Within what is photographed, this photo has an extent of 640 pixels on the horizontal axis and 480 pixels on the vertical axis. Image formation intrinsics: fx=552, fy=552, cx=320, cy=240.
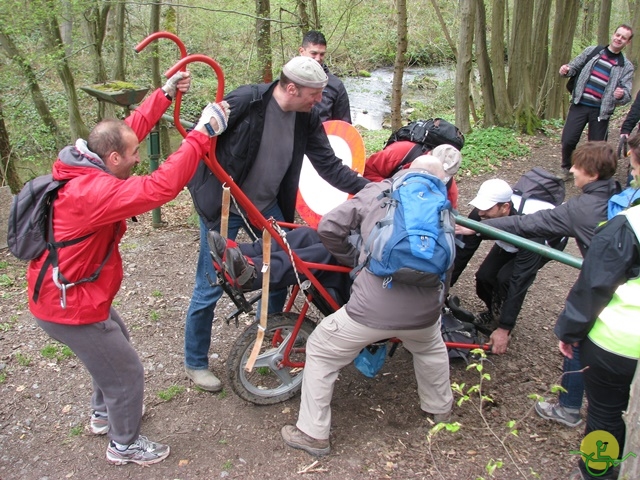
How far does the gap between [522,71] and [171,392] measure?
359 inches

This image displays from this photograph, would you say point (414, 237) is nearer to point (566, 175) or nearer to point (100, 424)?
point (100, 424)

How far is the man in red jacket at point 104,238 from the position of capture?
2240 mm

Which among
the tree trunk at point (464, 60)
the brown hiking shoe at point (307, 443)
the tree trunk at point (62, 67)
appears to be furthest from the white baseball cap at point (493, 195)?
the tree trunk at point (62, 67)

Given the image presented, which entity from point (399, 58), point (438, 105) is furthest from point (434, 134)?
point (438, 105)

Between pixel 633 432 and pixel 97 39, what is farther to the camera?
pixel 97 39

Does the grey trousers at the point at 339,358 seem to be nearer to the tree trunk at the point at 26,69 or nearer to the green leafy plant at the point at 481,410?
the green leafy plant at the point at 481,410

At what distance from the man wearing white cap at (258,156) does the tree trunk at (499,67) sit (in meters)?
7.59

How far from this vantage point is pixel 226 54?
12438 millimetres

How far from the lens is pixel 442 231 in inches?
97.7

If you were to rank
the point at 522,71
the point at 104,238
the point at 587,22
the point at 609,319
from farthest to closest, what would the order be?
1. the point at 587,22
2. the point at 522,71
3. the point at 104,238
4. the point at 609,319

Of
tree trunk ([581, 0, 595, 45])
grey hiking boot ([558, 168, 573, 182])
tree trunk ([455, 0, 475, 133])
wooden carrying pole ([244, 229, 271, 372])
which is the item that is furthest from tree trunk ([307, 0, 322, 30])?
tree trunk ([581, 0, 595, 45])

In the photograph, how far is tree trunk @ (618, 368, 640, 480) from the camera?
1.76m

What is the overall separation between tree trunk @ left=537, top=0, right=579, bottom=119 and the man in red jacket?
32.7 ft

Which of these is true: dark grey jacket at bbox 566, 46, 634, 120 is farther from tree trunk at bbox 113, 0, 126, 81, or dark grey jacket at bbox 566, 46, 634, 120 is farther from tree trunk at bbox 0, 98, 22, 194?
tree trunk at bbox 113, 0, 126, 81
